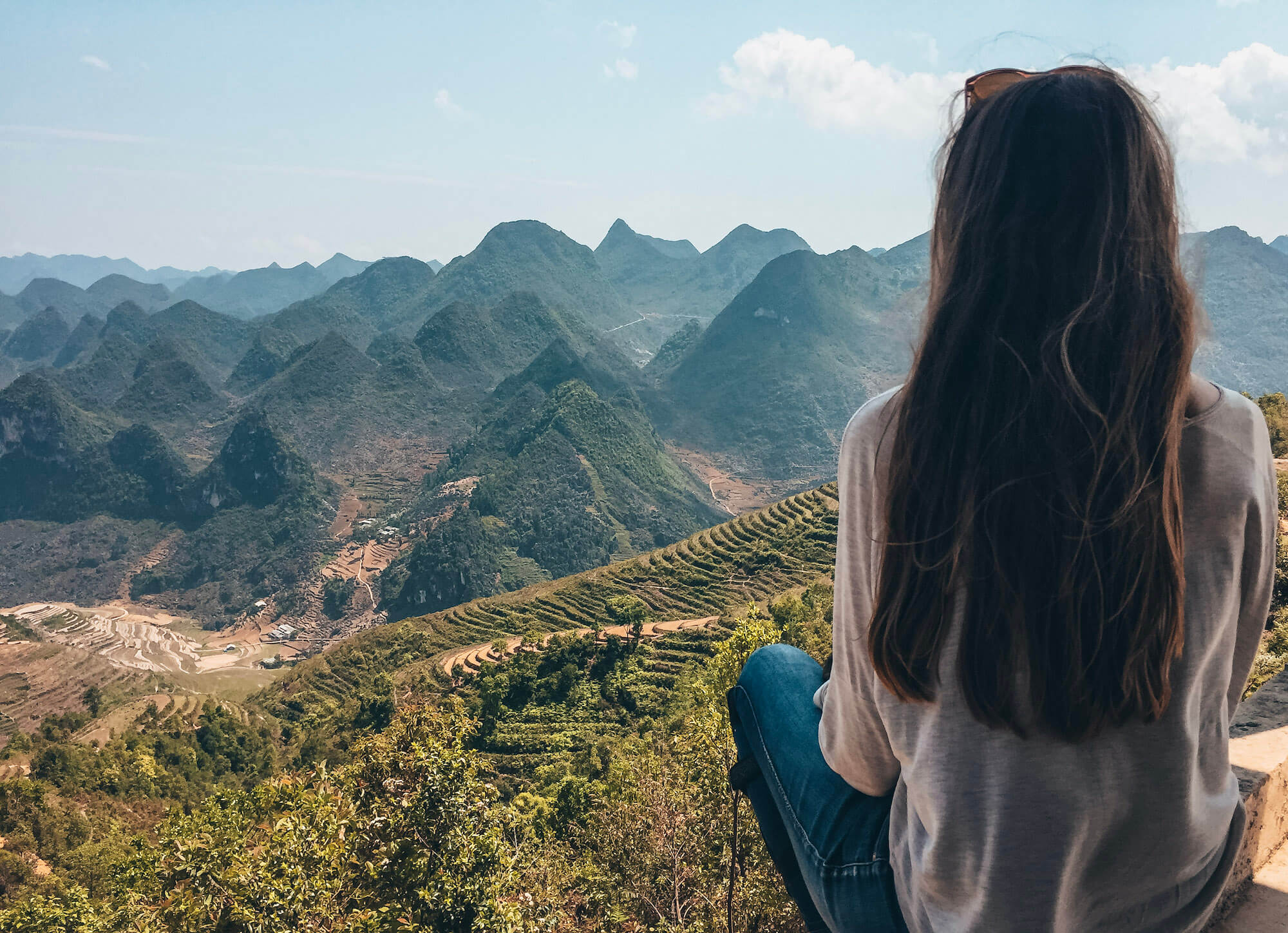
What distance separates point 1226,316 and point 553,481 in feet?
325

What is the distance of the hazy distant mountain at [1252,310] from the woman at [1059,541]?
9849 centimetres

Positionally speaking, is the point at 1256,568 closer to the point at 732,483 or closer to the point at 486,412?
the point at 732,483

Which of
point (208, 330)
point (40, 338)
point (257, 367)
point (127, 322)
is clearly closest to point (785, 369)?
point (257, 367)

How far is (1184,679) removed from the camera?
3.51 ft

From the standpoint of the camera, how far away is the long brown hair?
39.4 inches

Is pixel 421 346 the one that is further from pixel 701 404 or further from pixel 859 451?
pixel 859 451

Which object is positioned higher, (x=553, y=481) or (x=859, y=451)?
(x=859, y=451)

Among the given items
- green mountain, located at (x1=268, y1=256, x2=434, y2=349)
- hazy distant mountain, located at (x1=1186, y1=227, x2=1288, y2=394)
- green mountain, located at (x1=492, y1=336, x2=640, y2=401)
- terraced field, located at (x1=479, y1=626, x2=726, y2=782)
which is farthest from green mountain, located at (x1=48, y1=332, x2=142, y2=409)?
hazy distant mountain, located at (x1=1186, y1=227, x2=1288, y2=394)

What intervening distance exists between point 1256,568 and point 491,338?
134 m

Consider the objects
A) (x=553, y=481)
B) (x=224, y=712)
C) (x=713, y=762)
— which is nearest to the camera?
(x=713, y=762)

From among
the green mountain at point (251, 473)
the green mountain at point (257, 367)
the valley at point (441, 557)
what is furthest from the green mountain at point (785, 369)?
the green mountain at point (257, 367)

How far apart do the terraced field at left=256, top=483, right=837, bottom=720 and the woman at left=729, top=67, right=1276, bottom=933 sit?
37791mm

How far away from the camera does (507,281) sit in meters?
185

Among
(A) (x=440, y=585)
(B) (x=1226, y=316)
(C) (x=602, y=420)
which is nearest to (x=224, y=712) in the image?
(A) (x=440, y=585)
